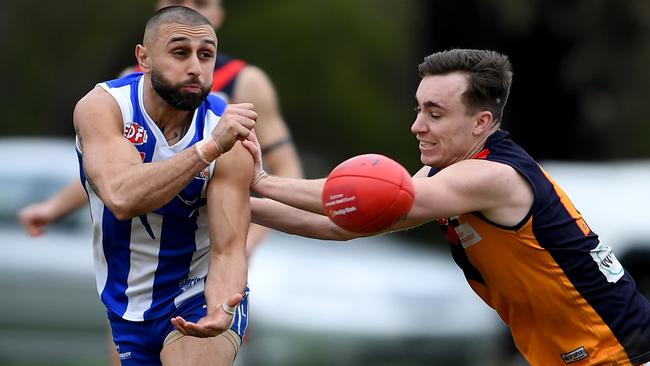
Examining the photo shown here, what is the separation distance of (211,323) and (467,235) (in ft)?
3.78

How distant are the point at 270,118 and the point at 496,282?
2.57 meters

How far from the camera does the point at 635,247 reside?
A: 1173cm

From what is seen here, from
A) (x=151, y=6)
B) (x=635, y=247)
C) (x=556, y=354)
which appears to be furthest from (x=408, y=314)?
(x=151, y=6)

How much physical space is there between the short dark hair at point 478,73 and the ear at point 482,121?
23 millimetres

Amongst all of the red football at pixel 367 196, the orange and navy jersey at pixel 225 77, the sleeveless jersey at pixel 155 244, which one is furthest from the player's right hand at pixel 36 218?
the red football at pixel 367 196

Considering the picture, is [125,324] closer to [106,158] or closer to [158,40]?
[106,158]

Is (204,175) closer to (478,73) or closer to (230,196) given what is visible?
(230,196)

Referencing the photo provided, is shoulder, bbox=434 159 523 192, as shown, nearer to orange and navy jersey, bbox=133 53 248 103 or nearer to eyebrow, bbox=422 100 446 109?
eyebrow, bbox=422 100 446 109

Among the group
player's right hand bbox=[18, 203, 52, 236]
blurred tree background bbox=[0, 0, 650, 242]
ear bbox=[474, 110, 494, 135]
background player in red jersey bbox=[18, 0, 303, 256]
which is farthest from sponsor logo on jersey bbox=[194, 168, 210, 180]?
blurred tree background bbox=[0, 0, 650, 242]

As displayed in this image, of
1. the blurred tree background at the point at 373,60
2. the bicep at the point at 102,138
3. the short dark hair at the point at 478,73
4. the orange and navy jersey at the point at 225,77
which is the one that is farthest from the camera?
the blurred tree background at the point at 373,60

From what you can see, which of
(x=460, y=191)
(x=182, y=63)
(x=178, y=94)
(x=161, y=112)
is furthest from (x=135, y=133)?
(x=460, y=191)

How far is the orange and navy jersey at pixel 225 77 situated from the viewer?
301 inches

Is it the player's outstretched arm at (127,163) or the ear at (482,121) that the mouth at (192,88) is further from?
the ear at (482,121)

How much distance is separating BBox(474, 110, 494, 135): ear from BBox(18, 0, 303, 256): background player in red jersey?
89.4 inches
